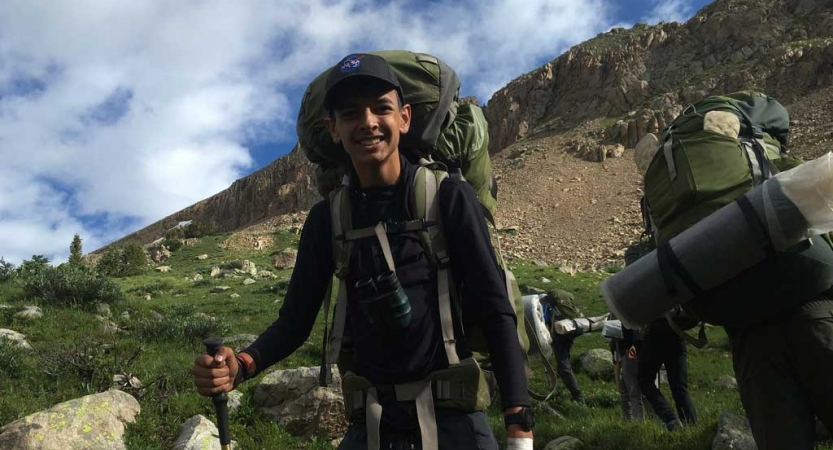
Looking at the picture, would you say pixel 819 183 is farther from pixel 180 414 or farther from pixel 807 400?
pixel 180 414

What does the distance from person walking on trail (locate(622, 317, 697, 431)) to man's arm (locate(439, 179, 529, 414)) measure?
162 inches

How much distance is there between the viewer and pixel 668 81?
8069 centimetres

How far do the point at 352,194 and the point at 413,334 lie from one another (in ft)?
2.28

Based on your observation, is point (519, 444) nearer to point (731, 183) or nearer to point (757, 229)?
point (757, 229)

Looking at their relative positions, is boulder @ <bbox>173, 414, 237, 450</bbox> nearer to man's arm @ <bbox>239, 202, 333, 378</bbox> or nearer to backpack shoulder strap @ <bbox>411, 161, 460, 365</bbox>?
man's arm @ <bbox>239, 202, 333, 378</bbox>

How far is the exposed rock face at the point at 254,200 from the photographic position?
115m

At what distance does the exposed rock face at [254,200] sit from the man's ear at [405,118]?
10832cm

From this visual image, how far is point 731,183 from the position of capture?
2.63 metres

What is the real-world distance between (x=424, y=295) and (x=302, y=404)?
4374 millimetres

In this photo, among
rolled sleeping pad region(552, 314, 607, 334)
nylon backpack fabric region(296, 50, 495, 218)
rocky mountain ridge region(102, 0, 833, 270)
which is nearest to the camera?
nylon backpack fabric region(296, 50, 495, 218)

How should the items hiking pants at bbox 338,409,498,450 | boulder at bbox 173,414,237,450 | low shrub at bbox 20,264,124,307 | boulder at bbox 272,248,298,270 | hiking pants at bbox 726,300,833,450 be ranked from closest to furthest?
hiking pants at bbox 338,409,498,450, hiking pants at bbox 726,300,833,450, boulder at bbox 173,414,237,450, low shrub at bbox 20,264,124,307, boulder at bbox 272,248,298,270

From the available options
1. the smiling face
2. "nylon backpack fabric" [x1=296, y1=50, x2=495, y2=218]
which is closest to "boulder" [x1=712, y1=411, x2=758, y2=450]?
"nylon backpack fabric" [x1=296, y1=50, x2=495, y2=218]

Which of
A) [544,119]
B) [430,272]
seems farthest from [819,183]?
[544,119]

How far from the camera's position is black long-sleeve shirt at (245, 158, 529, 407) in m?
2.01
